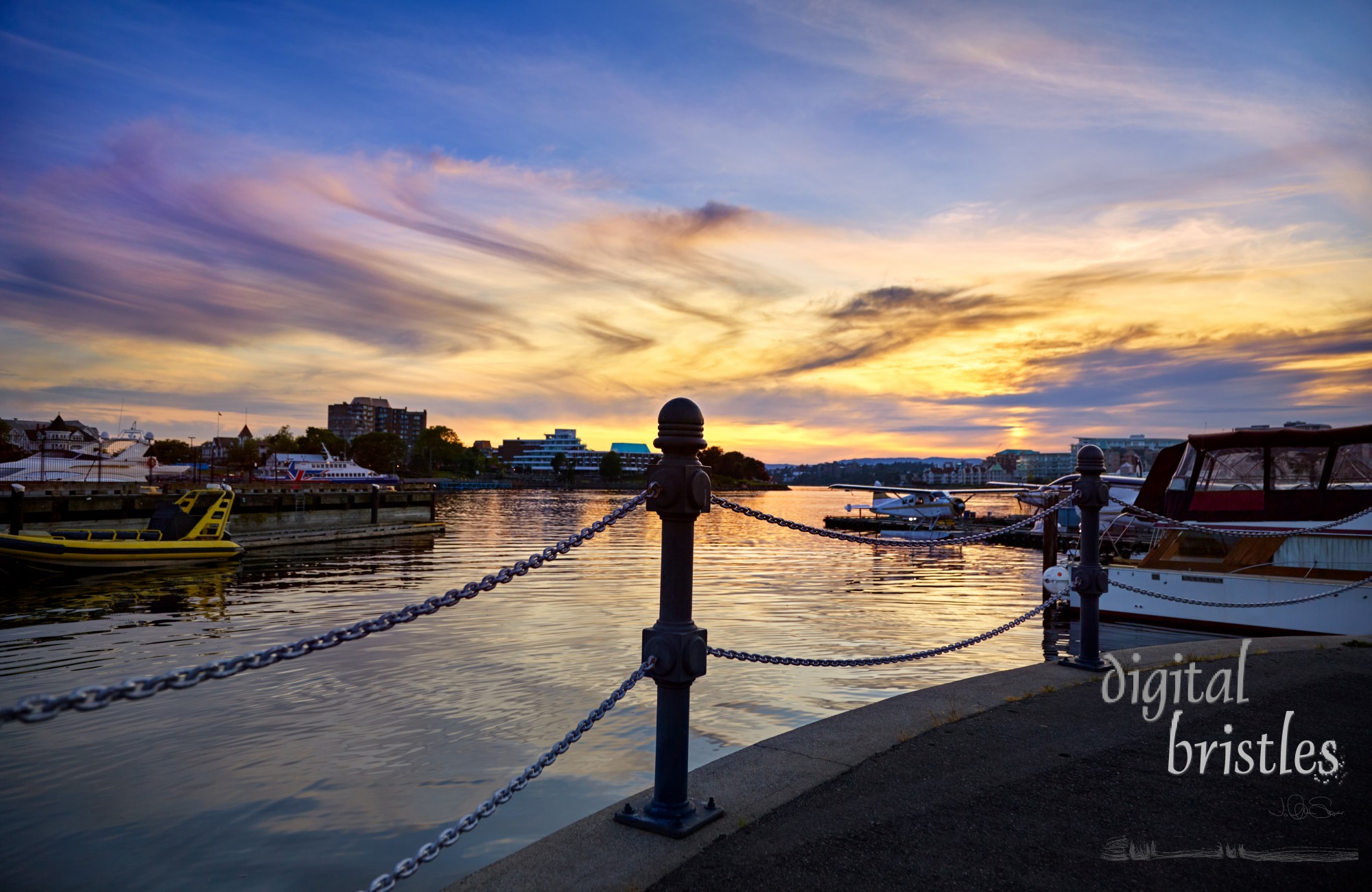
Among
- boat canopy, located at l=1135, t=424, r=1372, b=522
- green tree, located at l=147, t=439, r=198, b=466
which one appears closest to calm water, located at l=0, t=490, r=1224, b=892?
boat canopy, located at l=1135, t=424, r=1372, b=522

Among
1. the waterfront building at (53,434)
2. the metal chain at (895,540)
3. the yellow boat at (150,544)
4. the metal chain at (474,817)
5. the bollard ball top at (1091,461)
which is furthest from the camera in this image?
the waterfront building at (53,434)

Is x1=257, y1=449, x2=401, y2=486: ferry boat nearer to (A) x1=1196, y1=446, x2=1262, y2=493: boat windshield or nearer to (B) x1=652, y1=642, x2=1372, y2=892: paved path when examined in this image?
(A) x1=1196, y1=446, x2=1262, y2=493: boat windshield

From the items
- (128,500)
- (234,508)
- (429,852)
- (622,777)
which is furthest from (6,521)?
(429,852)

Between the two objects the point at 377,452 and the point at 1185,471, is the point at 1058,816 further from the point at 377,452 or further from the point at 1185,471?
the point at 377,452

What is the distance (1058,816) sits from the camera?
353cm

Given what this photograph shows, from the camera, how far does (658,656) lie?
3.38 metres

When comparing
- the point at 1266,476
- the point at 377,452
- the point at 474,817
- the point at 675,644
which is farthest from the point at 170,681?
the point at 377,452

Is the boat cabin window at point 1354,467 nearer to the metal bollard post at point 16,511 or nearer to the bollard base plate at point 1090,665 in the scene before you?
the bollard base plate at point 1090,665

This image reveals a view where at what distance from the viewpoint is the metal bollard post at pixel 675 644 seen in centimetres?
336

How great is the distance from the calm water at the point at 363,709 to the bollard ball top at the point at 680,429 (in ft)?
13.2

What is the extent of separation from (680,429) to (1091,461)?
416 cm

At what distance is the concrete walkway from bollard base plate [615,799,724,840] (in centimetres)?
4

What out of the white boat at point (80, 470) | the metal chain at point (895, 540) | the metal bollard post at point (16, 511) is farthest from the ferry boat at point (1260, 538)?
the white boat at point (80, 470)

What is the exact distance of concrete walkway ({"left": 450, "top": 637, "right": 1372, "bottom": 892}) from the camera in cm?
298
